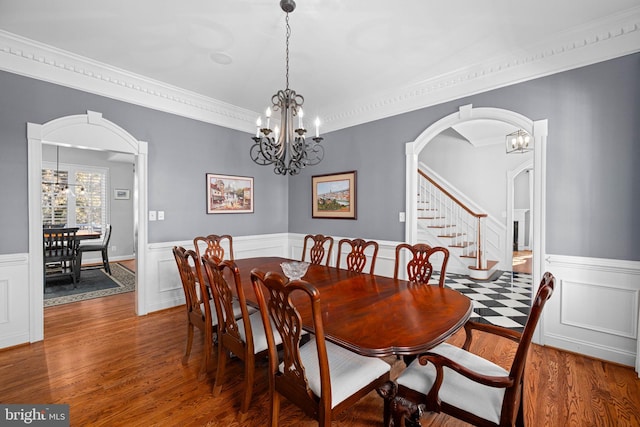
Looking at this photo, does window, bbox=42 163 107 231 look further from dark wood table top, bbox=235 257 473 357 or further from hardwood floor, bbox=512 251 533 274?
hardwood floor, bbox=512 251 533 274

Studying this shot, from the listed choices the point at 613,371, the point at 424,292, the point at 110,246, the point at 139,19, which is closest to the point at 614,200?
the point at 613,371

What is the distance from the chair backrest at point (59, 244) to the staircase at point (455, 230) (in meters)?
6.02

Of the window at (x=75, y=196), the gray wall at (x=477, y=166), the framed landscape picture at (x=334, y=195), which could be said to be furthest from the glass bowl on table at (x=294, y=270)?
the window at (x=75, y=196)

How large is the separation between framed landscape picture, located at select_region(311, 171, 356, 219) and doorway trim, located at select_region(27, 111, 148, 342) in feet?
7.78

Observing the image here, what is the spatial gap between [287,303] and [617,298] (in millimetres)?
2863

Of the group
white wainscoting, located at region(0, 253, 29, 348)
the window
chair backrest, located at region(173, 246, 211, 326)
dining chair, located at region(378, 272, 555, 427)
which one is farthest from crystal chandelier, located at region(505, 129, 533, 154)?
the window

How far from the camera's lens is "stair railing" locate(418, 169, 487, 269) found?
17.7 feet

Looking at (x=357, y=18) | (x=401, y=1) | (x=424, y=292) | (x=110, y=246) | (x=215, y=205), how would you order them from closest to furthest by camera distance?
1. (x=424, y=292)
2. (x=401, y=1)
3. (x=357, y=18)
4. (x=215, y=205)
5. (x=110, y=246)

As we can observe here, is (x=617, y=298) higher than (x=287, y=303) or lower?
lower

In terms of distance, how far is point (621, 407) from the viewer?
6.13 feet

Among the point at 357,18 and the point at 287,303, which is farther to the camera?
the point at 357,18

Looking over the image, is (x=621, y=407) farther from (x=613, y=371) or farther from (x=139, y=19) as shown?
(x=139, y=19)

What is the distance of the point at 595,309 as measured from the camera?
2.48 meters

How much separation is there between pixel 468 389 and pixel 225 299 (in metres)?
1.42
